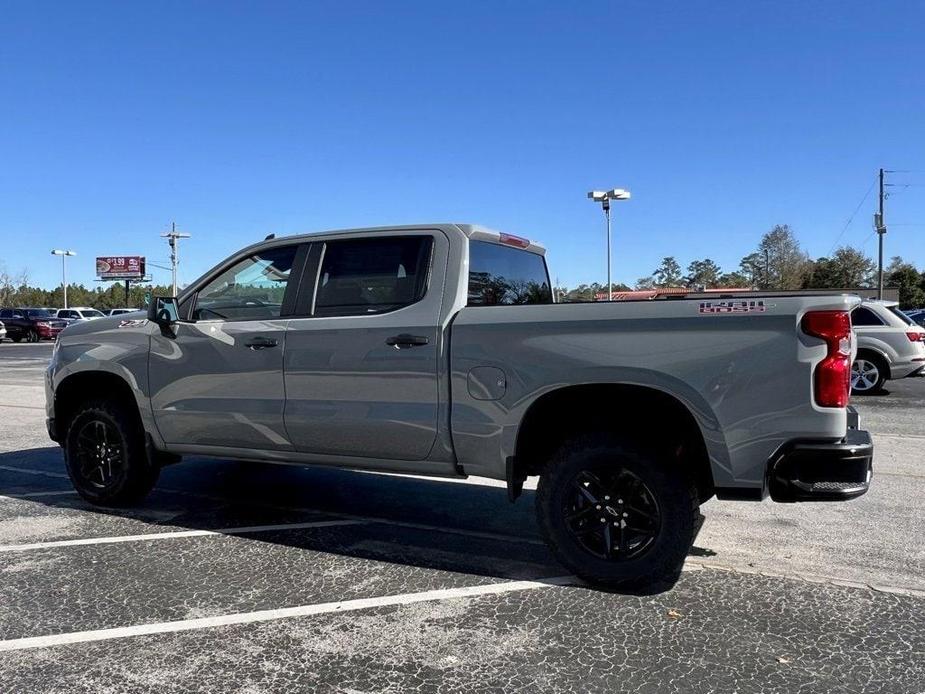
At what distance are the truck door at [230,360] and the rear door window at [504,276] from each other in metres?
1.18

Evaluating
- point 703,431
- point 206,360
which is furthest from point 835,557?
point 206,360

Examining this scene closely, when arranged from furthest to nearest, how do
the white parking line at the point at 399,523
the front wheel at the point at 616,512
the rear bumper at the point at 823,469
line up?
the white parking line at the point at 399,523 < the front wheel at the point at 616,512 < the rear bumper at the point at 823,469

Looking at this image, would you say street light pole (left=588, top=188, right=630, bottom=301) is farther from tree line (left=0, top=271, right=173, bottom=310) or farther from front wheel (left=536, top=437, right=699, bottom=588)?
tree line (left=0, top=271, right=173, bottom=310)

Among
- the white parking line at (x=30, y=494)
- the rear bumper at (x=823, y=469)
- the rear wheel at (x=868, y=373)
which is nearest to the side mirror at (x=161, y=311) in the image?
the white parking line at (x=30, y=494)

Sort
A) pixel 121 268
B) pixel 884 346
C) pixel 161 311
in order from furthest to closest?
pixel 121 268, pixel 884 346, pixel 161 311

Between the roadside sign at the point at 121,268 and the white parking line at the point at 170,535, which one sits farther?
the roadside sign at the point at 121,268

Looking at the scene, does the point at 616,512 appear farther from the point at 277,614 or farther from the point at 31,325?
the point at 31,325

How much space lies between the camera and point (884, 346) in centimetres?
1205

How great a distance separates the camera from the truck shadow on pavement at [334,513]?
4.23 meters

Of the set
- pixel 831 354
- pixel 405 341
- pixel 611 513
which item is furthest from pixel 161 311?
pixel 831 354

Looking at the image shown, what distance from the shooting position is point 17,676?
9.25 ft

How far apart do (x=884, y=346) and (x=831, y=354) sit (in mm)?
10442

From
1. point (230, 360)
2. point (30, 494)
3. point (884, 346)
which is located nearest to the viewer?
point (230, 360)

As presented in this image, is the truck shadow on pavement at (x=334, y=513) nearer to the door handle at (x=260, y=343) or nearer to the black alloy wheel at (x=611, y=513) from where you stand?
the black alloy wheel at (x=611, y=513)
